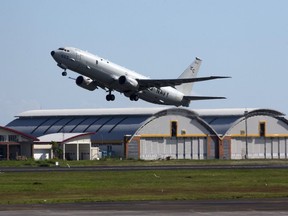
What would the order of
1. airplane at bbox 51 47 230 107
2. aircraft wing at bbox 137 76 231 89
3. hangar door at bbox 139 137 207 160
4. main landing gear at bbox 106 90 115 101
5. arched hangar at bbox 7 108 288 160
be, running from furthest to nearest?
1. arched hangar at bbox 7 108 288 160
2. hangar door at bbox 139 137 207 160
3. main landing gear at bbox 106 90 115 101
4. aircraft wing at bbox 137 76 231 89
5. airplane at bbox 51 47 230 107

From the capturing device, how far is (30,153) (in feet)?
508

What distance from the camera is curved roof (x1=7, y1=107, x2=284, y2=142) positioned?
16712 cm

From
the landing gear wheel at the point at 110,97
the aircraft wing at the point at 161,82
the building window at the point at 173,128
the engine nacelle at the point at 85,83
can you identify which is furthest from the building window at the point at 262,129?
the engine nacelle at the point at 85,83

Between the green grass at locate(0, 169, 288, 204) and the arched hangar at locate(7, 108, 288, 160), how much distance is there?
228 feet

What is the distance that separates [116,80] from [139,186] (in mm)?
27276

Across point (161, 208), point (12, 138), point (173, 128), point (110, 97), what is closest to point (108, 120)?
point (173, 128)

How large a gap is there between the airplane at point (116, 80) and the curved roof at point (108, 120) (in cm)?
5661

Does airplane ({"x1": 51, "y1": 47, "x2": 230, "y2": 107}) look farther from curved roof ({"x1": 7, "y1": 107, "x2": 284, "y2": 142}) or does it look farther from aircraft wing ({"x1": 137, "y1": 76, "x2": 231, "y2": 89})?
curved roof ({"x1": 7, "y1": 107, "x2": 284, "y2": 142})

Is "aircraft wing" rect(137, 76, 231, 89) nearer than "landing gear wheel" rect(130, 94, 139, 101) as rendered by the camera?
Yes

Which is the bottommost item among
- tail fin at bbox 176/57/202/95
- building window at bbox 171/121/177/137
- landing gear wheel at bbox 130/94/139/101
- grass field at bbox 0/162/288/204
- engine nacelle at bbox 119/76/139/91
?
grass field at bbox 0/162/288/204

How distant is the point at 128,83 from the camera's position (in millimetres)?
96750

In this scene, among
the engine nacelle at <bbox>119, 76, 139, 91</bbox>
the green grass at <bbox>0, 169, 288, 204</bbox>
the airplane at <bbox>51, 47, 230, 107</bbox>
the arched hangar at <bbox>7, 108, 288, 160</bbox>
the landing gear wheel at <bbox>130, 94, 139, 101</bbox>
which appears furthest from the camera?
the arched hangar at <bbox>7, 108, 288, 160</bbox>

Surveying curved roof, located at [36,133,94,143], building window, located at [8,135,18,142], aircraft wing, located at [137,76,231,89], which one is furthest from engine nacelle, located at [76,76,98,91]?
curved roof, located at [36,133,94,143]

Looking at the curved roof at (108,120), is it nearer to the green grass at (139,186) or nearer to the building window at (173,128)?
the building window at (173,128)
